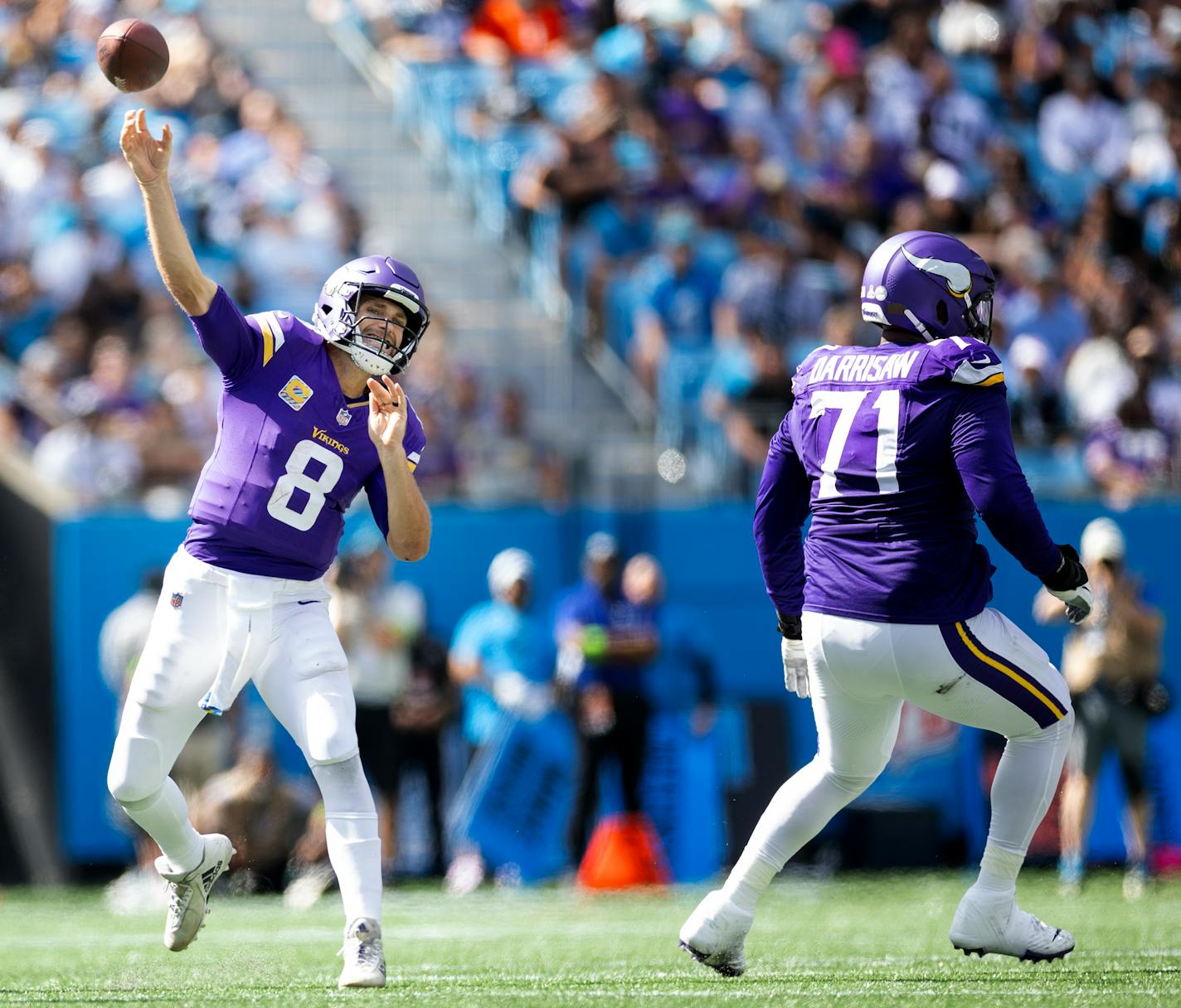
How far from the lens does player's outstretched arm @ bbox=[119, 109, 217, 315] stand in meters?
5.27

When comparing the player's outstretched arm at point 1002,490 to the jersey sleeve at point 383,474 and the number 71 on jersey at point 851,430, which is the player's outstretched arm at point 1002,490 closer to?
the number 71 on jersey at point 851,430

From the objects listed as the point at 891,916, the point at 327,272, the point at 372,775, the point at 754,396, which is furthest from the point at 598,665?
the point at 327,272

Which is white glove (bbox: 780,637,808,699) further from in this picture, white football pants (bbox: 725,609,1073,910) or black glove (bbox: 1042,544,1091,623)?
black glove (bbox: 1042,544,1091,623)

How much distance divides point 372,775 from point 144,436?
7.77 ft

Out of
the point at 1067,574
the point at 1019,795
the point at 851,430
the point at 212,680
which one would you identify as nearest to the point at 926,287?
the point at 851,430

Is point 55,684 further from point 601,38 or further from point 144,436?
point 601,38

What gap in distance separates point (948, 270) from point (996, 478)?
2.24ft

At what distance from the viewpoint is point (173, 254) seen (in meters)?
5.26

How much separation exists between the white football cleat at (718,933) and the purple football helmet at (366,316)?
1.83 metres

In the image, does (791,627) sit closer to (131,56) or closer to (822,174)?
(131,56)

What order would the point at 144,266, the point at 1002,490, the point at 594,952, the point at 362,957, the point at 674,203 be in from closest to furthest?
1. the point at 1002,490
2. the point at 362,957
3. the point at 594,952
4. the point at 144,266
5. the point at 674,203

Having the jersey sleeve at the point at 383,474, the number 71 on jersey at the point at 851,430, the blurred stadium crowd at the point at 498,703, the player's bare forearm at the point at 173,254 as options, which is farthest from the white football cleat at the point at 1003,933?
the blurred stadium crowd at the point at 498,703

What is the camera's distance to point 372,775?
1037cm

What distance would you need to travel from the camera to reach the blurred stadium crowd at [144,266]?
11.0 meters
